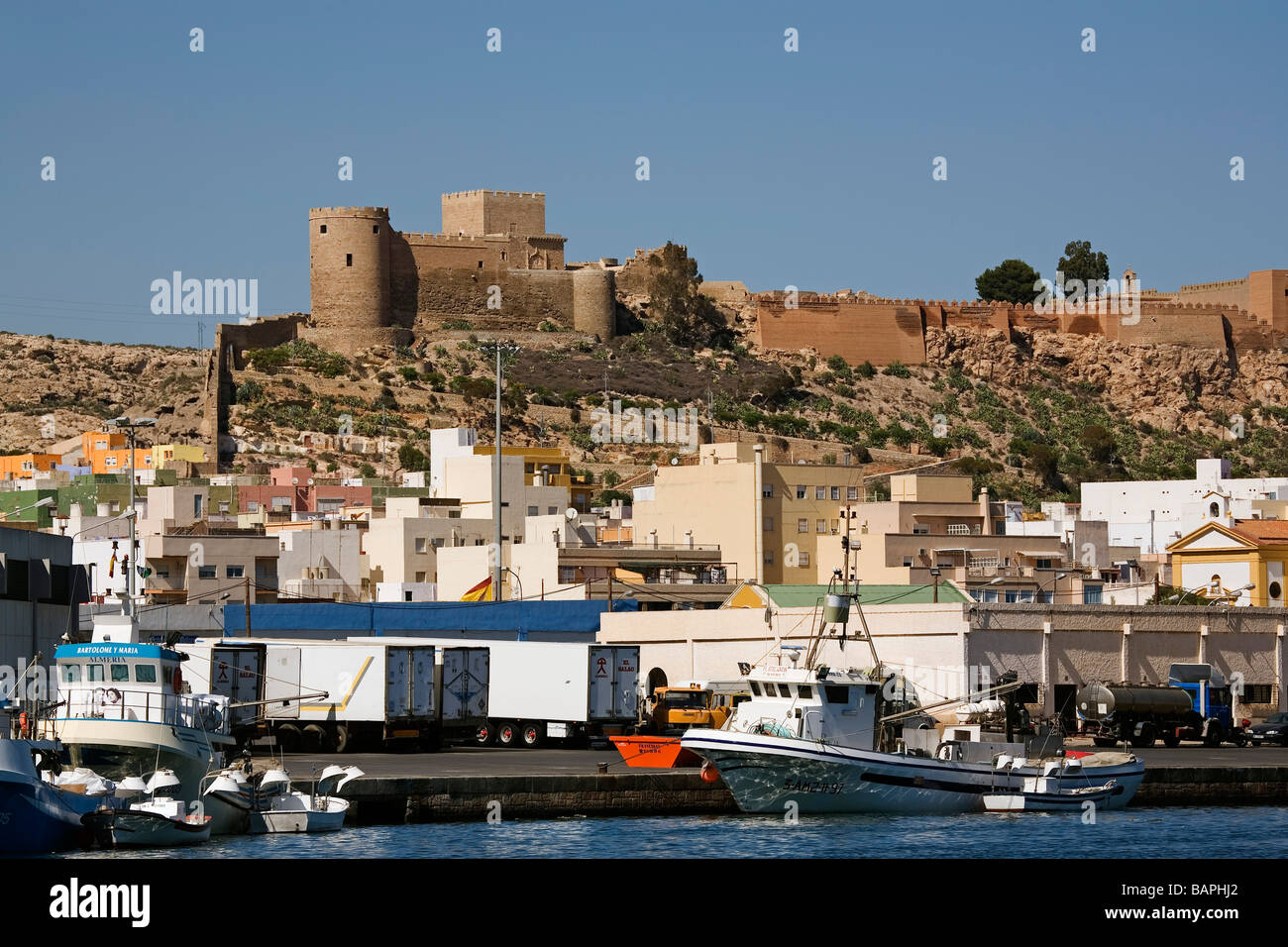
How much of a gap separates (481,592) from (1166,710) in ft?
76.2

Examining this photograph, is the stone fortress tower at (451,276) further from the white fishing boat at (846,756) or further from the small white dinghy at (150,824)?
the small white dinghy at (150,824)

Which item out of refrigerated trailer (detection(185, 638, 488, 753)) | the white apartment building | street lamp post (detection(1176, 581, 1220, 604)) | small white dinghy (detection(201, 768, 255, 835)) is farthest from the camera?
the white apartment building

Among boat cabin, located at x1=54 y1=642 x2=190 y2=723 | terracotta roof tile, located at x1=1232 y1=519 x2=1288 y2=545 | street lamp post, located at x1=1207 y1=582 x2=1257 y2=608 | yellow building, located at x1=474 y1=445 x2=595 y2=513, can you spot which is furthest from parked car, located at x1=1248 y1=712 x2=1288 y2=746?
yellow building, located at x1=474 y1=445 x2=595 y2=513

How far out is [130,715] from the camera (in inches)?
1012

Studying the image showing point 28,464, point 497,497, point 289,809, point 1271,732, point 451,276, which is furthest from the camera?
point 451,276

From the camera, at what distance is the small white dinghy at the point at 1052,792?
29.5 metres

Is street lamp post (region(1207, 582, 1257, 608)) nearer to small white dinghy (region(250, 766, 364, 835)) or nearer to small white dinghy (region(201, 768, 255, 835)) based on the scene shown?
small white dinghy (region(250, 766, 364, 835))

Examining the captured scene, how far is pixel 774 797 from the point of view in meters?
27.9

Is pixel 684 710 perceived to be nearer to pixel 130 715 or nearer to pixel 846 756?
pixel 846 756

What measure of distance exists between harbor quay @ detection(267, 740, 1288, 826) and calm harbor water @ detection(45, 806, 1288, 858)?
13.9 inches

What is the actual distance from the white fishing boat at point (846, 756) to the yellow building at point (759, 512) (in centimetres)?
2816

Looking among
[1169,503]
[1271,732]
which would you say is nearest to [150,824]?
[1271,732]

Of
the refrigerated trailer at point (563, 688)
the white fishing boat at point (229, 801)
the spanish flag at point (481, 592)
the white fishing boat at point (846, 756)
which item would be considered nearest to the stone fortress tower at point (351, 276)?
the spanish flag at point (481, 592)

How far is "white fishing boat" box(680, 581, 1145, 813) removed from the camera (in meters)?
27.9
